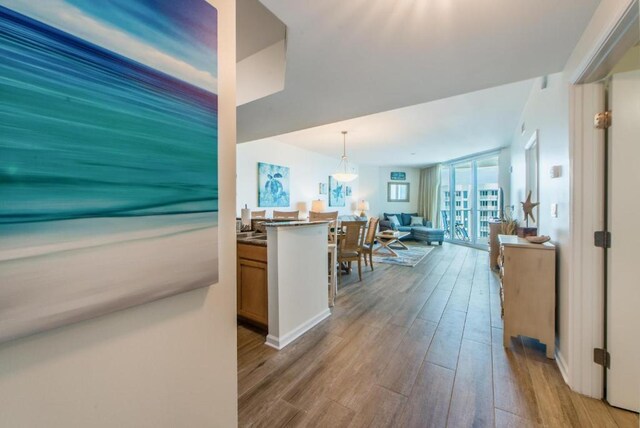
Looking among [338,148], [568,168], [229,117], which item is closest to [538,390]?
[568,168]

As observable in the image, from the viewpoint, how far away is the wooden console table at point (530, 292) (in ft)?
6.44

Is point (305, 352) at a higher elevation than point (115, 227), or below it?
below

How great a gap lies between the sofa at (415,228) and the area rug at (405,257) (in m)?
0.84

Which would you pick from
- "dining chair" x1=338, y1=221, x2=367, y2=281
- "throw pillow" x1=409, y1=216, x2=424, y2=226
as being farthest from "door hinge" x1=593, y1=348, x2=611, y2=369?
"throw pillow" x1=409, y1=216, x2=424, y2=226

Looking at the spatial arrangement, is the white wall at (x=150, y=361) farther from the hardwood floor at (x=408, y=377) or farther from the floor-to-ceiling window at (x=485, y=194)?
the floor-to-ceiling window at (x=485, y=194)

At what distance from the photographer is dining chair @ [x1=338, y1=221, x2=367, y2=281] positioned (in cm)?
387

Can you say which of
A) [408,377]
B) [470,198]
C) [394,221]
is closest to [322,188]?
[394,221]

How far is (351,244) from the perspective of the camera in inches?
157

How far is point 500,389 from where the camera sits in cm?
166

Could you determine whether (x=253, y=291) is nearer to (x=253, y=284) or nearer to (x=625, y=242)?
(x=253, y=284)

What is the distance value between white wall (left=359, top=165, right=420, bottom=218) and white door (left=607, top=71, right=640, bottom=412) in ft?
24.6

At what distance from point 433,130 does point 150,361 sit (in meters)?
5.28

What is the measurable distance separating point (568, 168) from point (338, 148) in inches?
197

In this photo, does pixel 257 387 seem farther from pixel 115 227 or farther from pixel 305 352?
pixel 115 227
